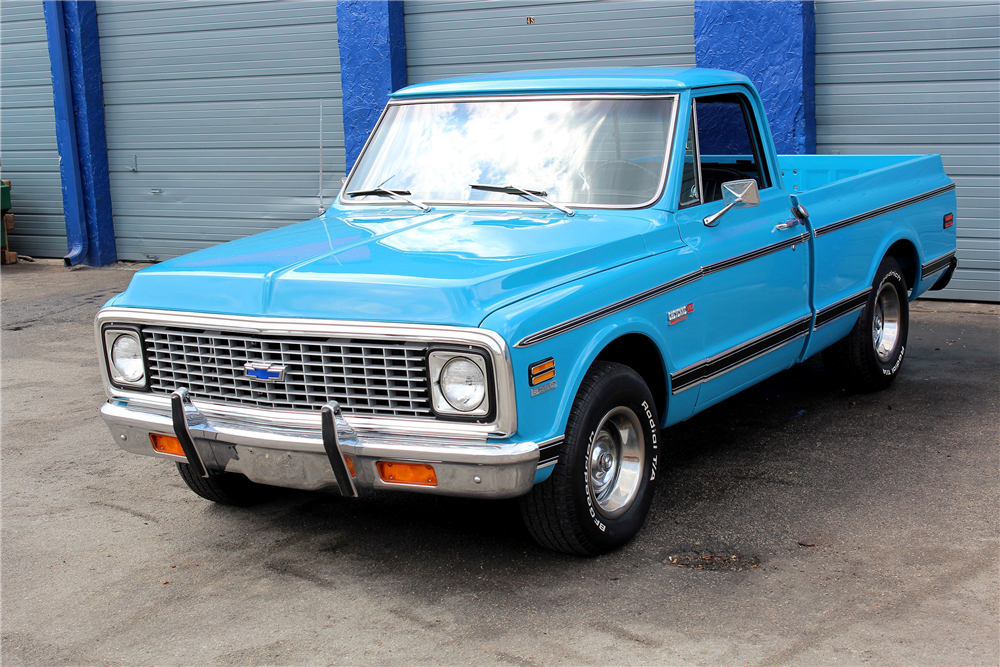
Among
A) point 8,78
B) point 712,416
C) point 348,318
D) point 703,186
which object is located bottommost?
point 712,416

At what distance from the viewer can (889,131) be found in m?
8.54

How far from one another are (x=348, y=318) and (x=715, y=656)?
64.0 inches

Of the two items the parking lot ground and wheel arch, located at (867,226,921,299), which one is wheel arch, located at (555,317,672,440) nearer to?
the parking lot ground

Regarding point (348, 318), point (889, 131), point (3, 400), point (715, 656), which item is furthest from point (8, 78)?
point (715, 656)

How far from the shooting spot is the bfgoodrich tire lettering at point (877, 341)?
5.85 metres

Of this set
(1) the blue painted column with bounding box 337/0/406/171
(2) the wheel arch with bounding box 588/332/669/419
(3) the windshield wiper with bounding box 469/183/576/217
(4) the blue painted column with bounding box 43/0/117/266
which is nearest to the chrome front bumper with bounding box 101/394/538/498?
(2) the wheel arch with bounding box 588/332/669/419

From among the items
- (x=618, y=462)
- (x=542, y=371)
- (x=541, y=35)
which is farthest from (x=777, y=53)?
(x=542, y=371)

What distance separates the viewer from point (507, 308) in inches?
134

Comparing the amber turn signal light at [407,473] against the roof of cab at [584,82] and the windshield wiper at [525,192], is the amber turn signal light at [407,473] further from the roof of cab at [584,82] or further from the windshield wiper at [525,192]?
the roof of cab at [584,82]

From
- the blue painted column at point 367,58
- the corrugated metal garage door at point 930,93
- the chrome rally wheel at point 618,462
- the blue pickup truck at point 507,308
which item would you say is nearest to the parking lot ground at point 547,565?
the chrome rally wheel at point 618,462

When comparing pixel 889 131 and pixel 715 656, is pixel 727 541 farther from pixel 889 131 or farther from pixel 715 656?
pixel 889 131

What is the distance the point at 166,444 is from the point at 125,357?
403mm

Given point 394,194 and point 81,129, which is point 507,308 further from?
point 81,129

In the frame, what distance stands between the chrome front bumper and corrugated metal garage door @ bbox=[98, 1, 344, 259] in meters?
7.49
